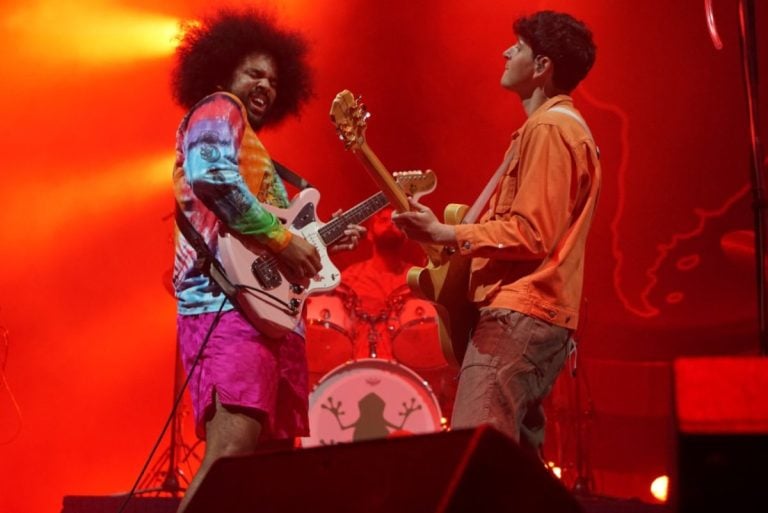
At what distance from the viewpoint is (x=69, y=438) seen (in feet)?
23.1

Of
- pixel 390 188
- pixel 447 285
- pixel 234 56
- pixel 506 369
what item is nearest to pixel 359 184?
pixel 234 56

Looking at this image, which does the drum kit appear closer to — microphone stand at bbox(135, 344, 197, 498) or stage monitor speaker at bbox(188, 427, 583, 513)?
microphone stand at bbox(135, 344, 197, 498)

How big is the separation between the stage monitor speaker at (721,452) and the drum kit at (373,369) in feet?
15.7

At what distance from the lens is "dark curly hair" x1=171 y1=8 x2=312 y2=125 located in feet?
14.6

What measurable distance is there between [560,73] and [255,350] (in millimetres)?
1395

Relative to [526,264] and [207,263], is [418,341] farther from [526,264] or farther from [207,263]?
[526,264]

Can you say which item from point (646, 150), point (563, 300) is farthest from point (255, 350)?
point (646, 150)

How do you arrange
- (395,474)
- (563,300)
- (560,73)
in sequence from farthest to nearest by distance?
(560,73) < (563,300) < (395,474)

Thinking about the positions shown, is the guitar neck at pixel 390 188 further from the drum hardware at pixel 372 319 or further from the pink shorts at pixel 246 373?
the drum hardware at pixel 372 319

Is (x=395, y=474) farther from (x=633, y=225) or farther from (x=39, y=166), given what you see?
(x=633, y=225)

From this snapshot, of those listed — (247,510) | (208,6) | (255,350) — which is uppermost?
(208,6)

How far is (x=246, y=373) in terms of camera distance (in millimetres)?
3629

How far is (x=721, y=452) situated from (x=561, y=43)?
88.3 inches

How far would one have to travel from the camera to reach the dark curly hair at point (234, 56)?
445cm
